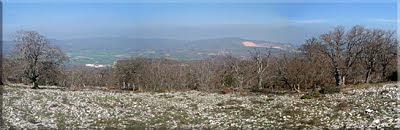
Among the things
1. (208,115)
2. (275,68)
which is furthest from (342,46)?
(208,115)

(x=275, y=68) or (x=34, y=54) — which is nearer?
(x=34, y=54)

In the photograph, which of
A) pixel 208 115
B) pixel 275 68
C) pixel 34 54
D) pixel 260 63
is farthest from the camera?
pixel 260 63

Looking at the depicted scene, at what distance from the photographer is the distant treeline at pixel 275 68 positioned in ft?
184

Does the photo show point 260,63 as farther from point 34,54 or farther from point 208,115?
point 208,115

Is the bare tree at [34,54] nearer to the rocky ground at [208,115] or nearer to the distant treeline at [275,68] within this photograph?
the distant treeline at [275,68]

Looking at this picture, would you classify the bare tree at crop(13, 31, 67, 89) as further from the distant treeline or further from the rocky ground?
the rocky ground

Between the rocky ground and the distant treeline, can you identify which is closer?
the rocky ground

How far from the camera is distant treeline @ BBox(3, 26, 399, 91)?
56156 mm

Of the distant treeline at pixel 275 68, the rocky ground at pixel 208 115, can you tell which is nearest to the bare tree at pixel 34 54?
the distant treeline at pixel 275 68

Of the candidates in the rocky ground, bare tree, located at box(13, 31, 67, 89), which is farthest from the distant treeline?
the rocky ground

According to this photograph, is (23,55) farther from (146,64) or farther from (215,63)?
(215,63)

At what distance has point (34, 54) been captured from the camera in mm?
55469

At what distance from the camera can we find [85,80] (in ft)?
368

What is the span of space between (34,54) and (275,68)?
150 feet
